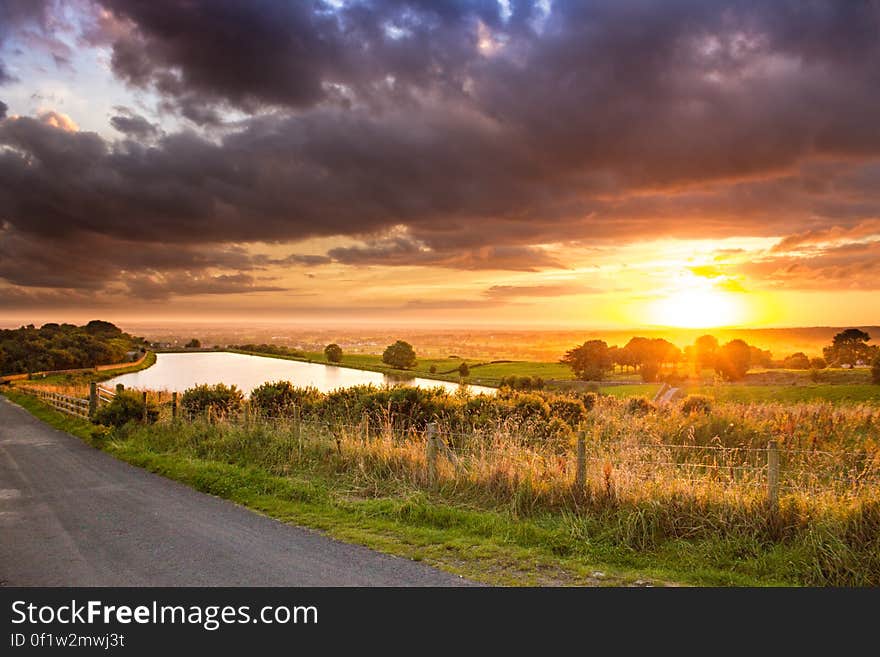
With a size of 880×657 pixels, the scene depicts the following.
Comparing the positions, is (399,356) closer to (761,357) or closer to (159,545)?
(761,357)

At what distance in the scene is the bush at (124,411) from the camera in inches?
867

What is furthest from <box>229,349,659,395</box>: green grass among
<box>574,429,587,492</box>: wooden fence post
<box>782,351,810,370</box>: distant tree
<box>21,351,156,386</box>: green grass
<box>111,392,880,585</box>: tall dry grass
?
<box>574,429,587,492</box>: wooden fence post

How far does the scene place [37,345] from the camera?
95.2 m

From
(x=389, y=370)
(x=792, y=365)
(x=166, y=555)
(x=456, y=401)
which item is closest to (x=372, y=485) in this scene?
(x=166, y=555)

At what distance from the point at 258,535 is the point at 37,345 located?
344 ft

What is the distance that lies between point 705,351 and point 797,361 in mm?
23782

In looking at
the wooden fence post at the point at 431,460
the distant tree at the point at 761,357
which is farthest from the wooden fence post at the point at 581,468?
the distant tree at the point at 761,357

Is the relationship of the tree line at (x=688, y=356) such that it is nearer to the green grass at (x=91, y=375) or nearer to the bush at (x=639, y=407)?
the bush at (x=639, y=407)

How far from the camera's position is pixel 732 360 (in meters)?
66.2

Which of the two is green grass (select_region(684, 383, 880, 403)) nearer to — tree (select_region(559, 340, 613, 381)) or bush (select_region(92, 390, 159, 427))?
tree (select_region(559, 340, 613, 381))

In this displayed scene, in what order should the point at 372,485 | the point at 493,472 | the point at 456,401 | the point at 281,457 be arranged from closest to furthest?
the point at 493,472 < the point at 372,485 < the point at 281,457 < the point at 456,401


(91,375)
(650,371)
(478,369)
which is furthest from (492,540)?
(91,375)

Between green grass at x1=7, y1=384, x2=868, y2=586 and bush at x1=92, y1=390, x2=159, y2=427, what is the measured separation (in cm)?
1066

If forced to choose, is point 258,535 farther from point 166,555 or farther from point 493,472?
point 493,472
